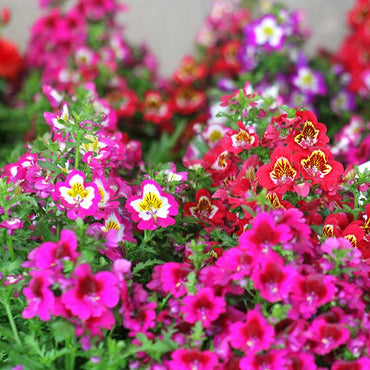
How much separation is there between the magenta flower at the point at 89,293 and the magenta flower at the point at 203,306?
10cm

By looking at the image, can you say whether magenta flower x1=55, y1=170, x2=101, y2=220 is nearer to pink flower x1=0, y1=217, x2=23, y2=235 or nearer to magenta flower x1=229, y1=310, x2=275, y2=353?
pink flower x1=0, y1=217, x2=23, y2=235

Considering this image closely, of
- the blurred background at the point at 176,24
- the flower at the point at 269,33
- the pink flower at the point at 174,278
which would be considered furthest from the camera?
the blurred background at the point at 176,24

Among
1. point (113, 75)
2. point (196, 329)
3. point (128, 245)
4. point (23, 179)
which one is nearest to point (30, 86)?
point (113, 75)

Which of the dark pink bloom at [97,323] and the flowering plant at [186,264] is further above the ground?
the flowering plant at [186,264]

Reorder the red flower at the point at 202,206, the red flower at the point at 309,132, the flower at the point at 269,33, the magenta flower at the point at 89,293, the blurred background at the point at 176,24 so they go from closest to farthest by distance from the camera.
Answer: the magenta flower at the point at 89,293
the red flower at the point at 309,132
the red flower at the point at 202,206
the flower at the point at 269,33
the blurred background at the point at 176,24

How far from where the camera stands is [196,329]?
2.50 ft

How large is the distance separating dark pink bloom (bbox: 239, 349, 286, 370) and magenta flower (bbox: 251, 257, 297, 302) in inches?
2.8

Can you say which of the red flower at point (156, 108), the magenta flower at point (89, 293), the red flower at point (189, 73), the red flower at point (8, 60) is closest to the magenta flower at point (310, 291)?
the magenta flower at point (89, 293)

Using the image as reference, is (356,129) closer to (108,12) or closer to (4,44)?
(108,12)

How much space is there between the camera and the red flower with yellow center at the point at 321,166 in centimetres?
92

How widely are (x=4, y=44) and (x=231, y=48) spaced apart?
850 mm

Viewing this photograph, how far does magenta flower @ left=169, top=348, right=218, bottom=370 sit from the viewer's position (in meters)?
0.75

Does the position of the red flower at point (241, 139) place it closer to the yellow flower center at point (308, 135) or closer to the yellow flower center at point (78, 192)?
the yellow flower center at point (308, 135)

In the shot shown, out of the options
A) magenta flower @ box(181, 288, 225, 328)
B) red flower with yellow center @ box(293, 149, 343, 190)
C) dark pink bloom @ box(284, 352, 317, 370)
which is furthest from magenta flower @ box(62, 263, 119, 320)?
red flower with yellow center @ box(293, 149, 343, 190)
